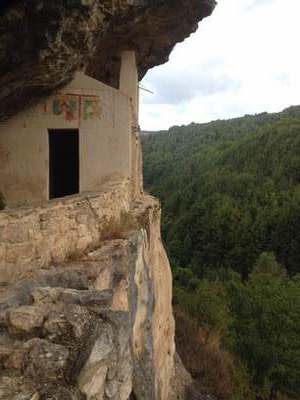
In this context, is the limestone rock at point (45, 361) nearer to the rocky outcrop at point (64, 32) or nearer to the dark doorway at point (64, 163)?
the rocky outcrop at point (64, 32)

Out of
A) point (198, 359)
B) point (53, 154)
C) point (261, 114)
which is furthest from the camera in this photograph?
point (261, 114)

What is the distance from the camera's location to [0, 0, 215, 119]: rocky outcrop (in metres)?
6.64

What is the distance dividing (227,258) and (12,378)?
1888 inches

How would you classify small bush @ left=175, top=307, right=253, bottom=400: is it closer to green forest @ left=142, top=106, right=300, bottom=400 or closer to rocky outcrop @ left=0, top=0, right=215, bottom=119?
green forest @ left=142, top=106, right=300, bottom=400

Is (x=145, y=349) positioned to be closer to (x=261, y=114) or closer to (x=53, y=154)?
(x=53, y=154)

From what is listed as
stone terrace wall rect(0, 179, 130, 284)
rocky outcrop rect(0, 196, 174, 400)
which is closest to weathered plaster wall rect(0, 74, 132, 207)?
stone terrace wall rect(0, 179, 130, 284)

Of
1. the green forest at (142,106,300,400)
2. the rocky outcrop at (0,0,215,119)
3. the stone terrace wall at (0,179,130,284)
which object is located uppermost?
the rocky outcrop at (0,0,215,119)

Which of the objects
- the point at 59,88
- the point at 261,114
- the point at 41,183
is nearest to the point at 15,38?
the point at 59,88

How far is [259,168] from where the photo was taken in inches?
2876

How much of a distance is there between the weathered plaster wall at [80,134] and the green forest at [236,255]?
748 centimetres

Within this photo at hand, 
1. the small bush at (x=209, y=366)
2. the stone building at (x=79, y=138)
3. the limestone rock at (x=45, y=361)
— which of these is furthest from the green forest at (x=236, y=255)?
the limestone rock at (x=45, y=361)

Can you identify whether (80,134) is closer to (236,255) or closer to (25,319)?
(25,319)

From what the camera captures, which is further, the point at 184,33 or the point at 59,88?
the point at 184,33

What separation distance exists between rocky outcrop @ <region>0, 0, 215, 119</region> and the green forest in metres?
9.39
